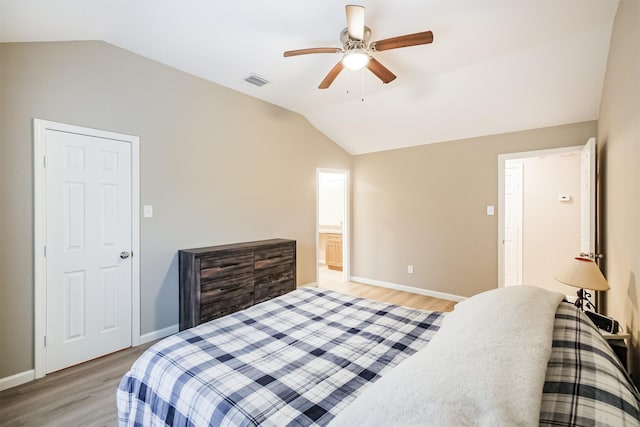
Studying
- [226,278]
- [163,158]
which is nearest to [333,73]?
[163,158]

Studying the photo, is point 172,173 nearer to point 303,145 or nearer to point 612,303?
point 303,145

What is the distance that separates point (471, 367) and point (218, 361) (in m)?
1.05

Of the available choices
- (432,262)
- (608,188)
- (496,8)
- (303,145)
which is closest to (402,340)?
(608,188)

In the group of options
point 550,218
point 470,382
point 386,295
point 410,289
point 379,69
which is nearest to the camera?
point 470,382

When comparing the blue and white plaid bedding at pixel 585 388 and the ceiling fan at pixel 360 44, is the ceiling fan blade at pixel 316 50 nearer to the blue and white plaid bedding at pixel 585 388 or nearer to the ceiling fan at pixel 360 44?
the ceiling fan at pixel 360 44

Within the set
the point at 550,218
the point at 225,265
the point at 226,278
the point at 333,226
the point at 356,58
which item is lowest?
the point at 226,278

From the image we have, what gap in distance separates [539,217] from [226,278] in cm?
453

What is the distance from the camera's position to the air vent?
3261mm

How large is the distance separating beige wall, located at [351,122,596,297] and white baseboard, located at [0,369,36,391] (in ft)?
13.9

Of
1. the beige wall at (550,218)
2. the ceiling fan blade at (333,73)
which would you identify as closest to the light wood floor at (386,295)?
the beige wall at (550,218)

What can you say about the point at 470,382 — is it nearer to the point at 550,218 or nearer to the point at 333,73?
the point at 333,73

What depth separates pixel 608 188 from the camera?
7.77 ft

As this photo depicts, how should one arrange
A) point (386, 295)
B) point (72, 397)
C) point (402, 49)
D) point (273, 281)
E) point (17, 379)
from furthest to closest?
point (386, 295) < point (273, 281) < point (402, 49) < point (17, 379) < point (72, 397)

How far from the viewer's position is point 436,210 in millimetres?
4340
